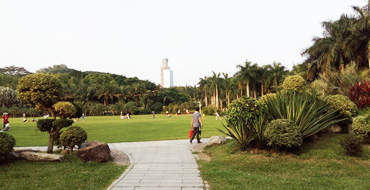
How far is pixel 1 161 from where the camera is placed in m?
7.22

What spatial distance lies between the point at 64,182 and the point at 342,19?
35042 millimetres

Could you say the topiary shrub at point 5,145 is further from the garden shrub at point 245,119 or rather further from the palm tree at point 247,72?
the palm tree at point 247,72

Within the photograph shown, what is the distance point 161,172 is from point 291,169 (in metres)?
3.25

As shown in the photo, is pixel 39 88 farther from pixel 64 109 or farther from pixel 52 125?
pixel 52 125

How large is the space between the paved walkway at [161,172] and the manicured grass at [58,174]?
1.36ft

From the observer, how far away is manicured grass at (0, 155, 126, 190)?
560 centimetres

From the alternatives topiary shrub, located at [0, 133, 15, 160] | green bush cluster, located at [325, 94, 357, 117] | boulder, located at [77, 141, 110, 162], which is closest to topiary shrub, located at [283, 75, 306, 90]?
green bush cluster, located at [325, 94, 357, 117]

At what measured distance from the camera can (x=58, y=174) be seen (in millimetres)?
6430

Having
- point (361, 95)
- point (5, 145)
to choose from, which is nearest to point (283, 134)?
point (361, 95)

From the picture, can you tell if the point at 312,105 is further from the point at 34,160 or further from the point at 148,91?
the point at 148,91

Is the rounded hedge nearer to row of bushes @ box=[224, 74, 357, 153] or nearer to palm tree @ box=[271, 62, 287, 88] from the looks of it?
row of bushes @ box=[224, 74, 357, 153]

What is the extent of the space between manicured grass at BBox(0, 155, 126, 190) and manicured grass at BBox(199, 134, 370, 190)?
236 cm

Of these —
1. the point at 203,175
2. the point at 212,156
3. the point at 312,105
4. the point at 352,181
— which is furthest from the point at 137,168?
the point at 312,105

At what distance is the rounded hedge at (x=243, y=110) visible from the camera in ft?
28.9
